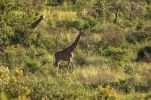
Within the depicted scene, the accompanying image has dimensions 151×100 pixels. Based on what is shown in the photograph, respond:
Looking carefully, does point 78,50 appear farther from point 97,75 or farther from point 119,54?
point 97,75

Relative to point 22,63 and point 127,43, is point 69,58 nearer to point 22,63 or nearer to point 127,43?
point 22,63

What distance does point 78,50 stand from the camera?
1736cm

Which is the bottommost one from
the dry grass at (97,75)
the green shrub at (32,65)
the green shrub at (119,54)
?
the green shrub at (119,54)

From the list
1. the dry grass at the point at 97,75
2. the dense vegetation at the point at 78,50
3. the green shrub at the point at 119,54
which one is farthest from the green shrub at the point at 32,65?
the green shrub at the point at 119,54

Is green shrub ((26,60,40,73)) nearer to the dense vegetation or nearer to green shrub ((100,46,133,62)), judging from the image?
the dense vegetation

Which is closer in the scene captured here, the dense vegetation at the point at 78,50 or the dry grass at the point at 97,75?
the dense vegetation at the point at 78,50

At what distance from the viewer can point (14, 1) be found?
16.9m

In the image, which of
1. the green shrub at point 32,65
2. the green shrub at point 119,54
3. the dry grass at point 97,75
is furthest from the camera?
the green shrub at point 119,54

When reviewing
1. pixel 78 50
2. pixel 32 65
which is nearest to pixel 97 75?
pixel 32 65

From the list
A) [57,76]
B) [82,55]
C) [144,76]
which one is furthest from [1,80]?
[82,55]

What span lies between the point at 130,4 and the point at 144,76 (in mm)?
9188

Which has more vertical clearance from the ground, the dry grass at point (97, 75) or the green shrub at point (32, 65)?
the green shrub at point (32, 65)

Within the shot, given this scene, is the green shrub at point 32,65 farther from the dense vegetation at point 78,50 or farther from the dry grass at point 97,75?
the dry grass at point 97,75

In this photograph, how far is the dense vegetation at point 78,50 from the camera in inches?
444
